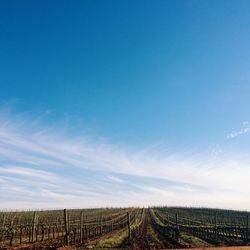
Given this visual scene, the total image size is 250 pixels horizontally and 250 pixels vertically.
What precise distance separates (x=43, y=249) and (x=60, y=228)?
27.5m

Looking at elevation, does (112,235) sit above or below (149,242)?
above

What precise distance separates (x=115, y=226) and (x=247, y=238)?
2206cm

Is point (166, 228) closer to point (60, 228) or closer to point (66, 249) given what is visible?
point (60, 228)

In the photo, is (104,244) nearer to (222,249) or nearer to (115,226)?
(222,249)

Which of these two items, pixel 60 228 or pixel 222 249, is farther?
pixel 60 228

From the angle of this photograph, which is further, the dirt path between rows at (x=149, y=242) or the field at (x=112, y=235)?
the field at (x=112, y=235)

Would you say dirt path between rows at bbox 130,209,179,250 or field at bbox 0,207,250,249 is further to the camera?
field at bbox 0,207,250,249

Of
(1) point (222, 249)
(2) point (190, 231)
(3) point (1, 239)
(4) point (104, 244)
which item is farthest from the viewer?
(2) point (190, 231)

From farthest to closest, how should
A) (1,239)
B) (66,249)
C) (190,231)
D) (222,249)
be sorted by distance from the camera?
1. (190,231)
2. (1,239)
3. (66,249)
4. (222,249)

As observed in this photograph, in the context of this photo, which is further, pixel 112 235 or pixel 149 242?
pixel 112 235

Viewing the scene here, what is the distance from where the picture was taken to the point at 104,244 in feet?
87.5

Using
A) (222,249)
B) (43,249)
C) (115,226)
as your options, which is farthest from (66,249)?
(115,226)

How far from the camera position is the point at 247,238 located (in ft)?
116

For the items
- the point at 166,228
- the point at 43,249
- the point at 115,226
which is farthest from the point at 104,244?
the point at 115,226
